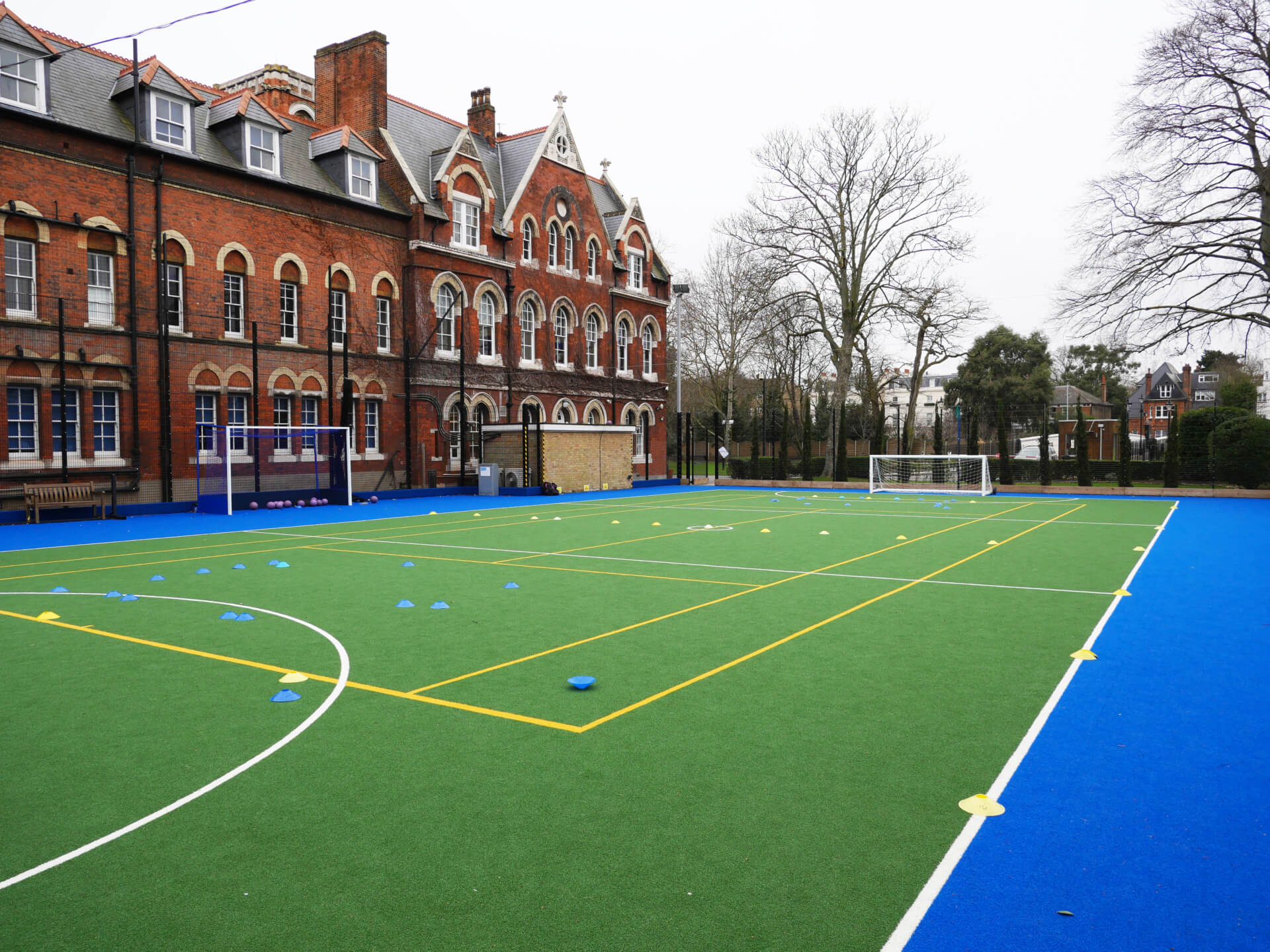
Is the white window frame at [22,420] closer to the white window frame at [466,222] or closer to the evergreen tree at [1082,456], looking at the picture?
the white window frame at [466,222]

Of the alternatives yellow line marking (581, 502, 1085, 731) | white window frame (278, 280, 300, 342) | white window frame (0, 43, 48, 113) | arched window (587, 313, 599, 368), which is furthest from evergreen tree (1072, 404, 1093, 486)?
white window frame (0, 43, 48, 113)

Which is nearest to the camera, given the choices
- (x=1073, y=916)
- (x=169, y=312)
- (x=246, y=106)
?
(x=1073, y=916)

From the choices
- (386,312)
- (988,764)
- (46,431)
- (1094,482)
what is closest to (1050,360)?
(1094,482)

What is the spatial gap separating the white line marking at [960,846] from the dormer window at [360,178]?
3222 cm

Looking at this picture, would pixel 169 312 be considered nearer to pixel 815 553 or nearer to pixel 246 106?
pixel 246 106

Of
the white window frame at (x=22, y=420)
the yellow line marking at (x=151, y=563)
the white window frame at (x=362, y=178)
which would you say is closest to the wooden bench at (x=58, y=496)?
the white window frame at (x=22, y=420)

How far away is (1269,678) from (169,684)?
8814 mm

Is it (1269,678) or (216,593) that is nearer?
(1269,678)

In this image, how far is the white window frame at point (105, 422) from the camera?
25.0 meters

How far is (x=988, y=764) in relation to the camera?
5117mm

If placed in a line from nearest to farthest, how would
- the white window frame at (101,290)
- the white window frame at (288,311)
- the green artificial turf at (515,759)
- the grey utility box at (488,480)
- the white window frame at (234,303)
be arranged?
the green artificial turf at (515,759), the white window frame at (101,290), the white window frame at (234,303), the white window frame at (288,311), the grey utility box at (488,480)

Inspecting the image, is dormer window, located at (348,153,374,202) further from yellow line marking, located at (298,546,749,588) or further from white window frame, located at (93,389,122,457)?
yellow line marking, located at (298,546,749,588)

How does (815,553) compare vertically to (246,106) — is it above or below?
below

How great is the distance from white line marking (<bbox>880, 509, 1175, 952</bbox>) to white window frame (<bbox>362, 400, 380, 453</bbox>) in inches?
1171
